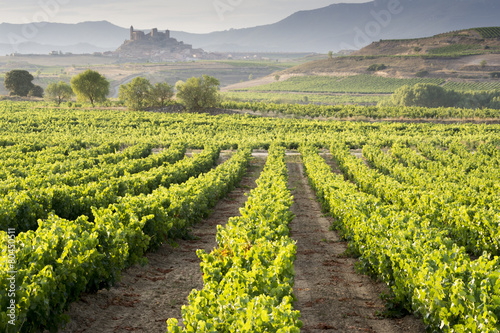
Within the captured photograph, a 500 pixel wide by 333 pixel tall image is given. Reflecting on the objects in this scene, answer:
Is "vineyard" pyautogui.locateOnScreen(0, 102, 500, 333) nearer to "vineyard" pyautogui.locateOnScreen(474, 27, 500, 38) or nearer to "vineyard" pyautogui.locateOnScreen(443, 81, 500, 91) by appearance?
"vineyard" pyautogui.locateOnScreen(443, 81, 500, 91)

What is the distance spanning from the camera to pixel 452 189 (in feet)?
62.3

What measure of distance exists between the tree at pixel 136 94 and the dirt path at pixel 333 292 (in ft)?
234

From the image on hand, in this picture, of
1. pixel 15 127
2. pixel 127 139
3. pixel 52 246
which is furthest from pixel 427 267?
pixel 15 127

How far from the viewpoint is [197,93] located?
82.4 meters

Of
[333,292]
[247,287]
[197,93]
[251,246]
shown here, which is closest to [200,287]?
[251,246]

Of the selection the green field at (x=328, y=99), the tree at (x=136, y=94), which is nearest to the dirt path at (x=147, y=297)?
the tree at (x=136, y=94)

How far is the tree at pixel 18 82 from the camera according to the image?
10425 cm

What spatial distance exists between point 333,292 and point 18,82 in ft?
374

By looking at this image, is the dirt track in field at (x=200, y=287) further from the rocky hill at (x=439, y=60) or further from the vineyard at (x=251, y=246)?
the rocky hill at (x=439, y=60)

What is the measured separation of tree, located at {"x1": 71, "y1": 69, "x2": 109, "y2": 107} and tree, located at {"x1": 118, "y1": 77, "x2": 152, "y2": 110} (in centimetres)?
797

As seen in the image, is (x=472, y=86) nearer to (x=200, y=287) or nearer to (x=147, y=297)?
(x=200, y=287)

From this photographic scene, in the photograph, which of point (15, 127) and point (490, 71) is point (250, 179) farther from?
point (490, 71)

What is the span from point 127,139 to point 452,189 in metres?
36.8

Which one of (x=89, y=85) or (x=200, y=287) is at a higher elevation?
(x=89, y=85)
